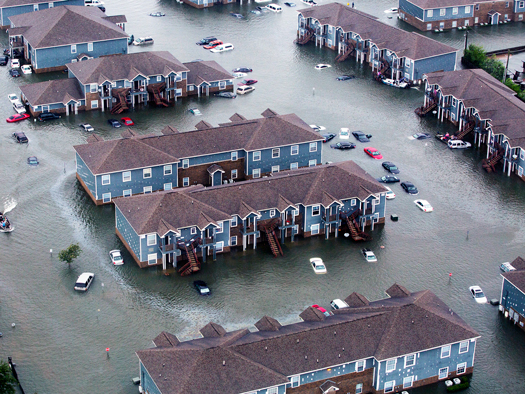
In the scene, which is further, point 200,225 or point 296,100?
point 296,100

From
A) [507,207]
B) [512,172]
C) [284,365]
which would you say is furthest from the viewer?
[512,172]

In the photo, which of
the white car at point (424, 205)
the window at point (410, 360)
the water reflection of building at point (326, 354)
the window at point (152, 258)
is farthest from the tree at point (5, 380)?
the white car at point (424, 205)

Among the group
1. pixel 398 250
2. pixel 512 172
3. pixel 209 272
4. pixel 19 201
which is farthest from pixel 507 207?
pixel 19 201

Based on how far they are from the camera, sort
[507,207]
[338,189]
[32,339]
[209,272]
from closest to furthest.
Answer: [32,339], [209,272], [338,189], [507,207]

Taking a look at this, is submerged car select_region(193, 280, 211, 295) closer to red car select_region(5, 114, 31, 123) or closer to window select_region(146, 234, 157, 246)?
window select_region(146, 234, 157, 246)

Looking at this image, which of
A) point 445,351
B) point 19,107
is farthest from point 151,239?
point 19,107

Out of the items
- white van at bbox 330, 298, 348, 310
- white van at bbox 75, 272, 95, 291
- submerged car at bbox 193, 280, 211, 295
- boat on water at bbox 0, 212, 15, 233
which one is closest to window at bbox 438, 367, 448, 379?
white van at bbox 330, 298, 348, 310

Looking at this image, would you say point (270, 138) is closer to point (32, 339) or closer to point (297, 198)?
point (297, 198)

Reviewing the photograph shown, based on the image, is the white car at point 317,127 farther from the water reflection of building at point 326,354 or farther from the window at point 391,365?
the window at point 391,365
